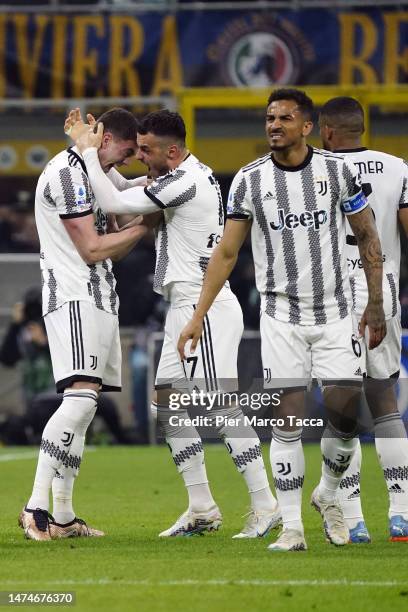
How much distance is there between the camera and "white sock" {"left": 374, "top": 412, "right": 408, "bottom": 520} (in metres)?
7.90

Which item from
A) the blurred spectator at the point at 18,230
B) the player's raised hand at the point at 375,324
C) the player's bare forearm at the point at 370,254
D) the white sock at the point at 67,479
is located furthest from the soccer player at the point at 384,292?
the blurred spectator at the point at 18,230

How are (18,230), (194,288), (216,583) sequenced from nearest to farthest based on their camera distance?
(216,583) → (194,288) → (18,230)

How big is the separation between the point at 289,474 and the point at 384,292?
1338 mm

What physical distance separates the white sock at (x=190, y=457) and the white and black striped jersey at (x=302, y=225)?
51.4 inches

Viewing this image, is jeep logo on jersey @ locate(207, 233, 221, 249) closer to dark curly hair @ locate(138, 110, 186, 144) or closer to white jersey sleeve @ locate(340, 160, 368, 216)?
dark curly hair @ locate(138, 110, 186, 144)

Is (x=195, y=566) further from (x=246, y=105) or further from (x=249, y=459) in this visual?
(x=246, y=105)

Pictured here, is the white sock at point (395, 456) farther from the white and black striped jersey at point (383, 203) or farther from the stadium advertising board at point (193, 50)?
the stadium advertising board at point (193, 50)

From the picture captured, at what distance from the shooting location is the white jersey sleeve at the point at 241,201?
7.28 meters

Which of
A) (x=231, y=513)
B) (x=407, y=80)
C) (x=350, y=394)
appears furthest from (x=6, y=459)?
(x=350, y=394)

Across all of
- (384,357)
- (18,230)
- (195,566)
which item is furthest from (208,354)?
(18,230)

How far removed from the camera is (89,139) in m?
8.08

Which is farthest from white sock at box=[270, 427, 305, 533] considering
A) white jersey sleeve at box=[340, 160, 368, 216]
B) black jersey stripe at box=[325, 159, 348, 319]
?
white jersey sleeve at box=[340, 160, 368, 216]

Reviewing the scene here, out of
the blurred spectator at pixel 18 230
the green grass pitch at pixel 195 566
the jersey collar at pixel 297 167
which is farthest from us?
the blurred spectator at pixel 18 230

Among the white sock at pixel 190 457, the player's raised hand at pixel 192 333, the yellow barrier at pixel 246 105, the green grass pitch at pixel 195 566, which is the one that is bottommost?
the green grass pitch at pixel 195 566
